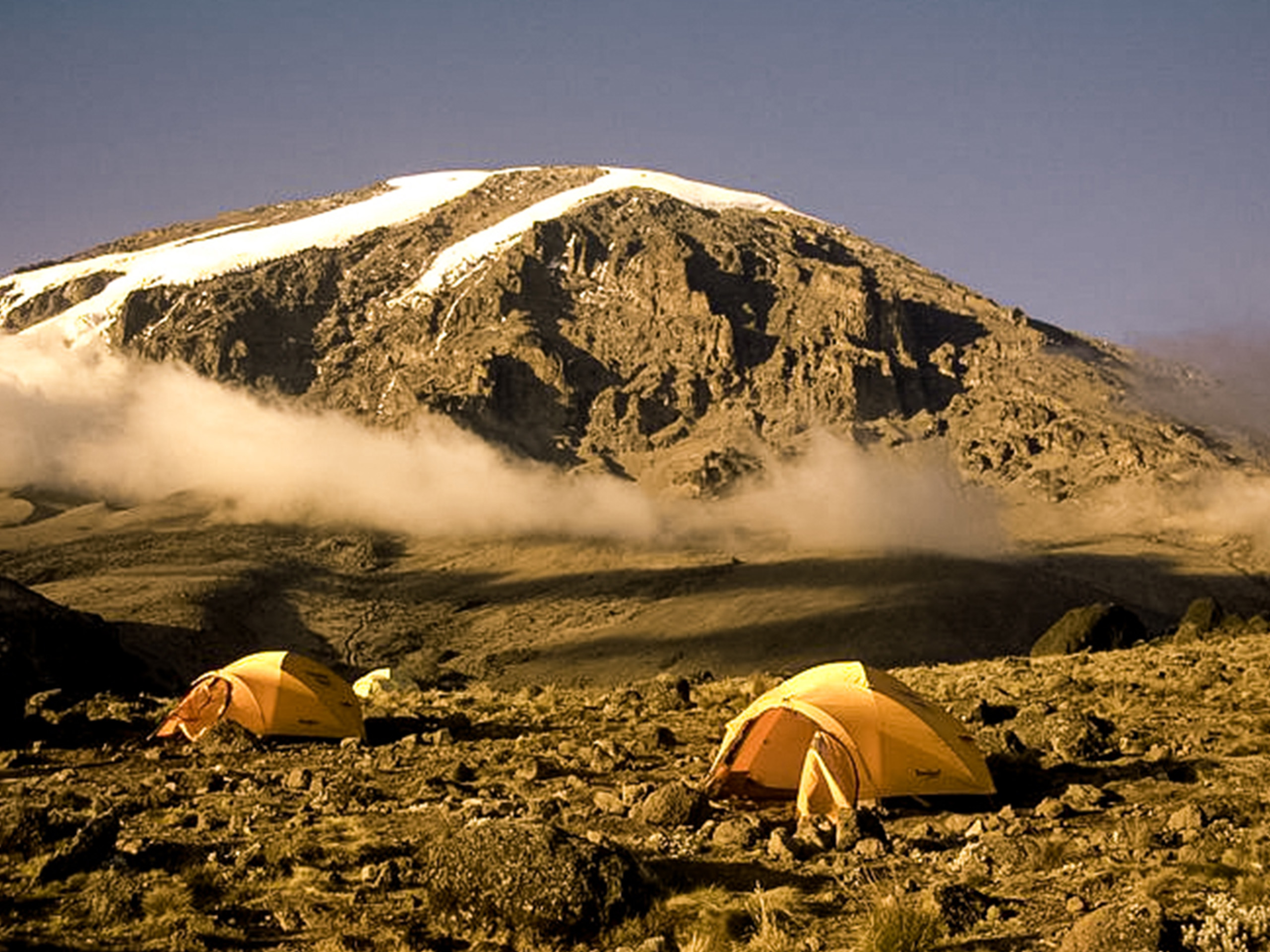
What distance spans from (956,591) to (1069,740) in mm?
120381

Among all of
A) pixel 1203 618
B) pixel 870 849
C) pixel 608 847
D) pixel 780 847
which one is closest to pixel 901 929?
pixel 608 847

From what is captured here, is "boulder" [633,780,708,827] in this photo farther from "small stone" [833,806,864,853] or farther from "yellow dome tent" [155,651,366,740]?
"yellow dome tent" [155,651,366,740]

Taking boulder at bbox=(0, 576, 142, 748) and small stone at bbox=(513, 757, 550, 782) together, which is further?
boulder at bbox=(0, 576, 142, 748)

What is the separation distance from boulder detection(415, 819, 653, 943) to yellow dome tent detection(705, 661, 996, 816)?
4.20 metres

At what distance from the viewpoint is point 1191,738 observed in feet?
56.7

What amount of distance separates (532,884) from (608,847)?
0.86m

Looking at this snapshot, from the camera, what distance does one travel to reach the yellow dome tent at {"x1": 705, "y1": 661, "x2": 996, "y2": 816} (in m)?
13.4

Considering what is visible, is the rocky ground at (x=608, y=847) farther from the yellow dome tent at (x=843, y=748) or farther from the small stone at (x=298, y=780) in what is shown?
the yellow dome tent at (x=843, y=748)

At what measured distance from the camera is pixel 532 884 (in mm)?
9180

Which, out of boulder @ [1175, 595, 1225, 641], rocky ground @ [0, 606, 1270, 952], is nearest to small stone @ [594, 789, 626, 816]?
rocky ground @ [0, 606, 1270, 952]

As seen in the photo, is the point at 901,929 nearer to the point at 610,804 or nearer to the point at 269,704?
the point at 610,804

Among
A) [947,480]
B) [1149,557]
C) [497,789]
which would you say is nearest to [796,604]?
[1149,557]

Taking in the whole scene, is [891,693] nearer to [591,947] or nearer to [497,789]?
[497,789]

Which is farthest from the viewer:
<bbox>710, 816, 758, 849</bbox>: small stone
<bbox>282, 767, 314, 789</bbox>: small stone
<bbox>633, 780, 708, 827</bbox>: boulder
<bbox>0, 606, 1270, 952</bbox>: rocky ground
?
<bbox>282, 767, 314, 789</bbox>: small stone
